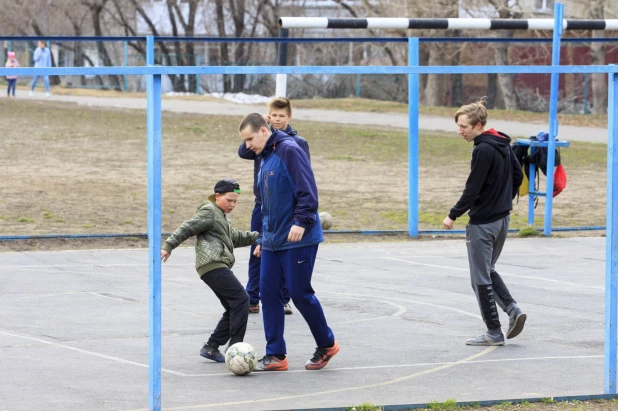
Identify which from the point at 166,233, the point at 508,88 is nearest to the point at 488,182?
the point at 166,233

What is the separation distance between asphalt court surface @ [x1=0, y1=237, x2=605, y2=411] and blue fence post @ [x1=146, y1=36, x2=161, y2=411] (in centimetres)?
34

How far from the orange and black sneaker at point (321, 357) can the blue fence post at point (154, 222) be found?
1.56m

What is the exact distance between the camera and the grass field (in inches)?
637

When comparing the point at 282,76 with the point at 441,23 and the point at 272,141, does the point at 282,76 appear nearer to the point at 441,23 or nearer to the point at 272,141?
the point at 441,23

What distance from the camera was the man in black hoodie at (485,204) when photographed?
808 centimetres

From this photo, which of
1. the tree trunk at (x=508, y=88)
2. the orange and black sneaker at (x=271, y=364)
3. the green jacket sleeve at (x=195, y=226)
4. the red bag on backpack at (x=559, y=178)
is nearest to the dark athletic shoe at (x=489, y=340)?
the orange and black sneaker at (x=271, y=364)

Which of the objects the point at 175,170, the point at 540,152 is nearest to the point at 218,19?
the point at 175,170

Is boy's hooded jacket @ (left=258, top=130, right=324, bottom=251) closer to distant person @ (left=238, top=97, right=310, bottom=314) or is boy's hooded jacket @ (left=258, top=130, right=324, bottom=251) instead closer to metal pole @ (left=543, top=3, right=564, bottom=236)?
distant person @ (left=238, top=97, right=310, bottom=314)

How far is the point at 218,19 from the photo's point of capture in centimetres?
4709

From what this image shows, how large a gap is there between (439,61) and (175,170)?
20616 mm

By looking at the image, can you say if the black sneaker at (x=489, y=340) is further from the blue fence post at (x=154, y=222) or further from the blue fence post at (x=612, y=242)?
the blue fence post at (x=154, y=222)

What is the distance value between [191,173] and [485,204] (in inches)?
522

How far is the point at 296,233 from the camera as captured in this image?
703 cm

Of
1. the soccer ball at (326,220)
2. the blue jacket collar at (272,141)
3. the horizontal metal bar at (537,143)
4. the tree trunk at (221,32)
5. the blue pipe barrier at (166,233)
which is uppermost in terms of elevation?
the tree trunk at (221,32)
